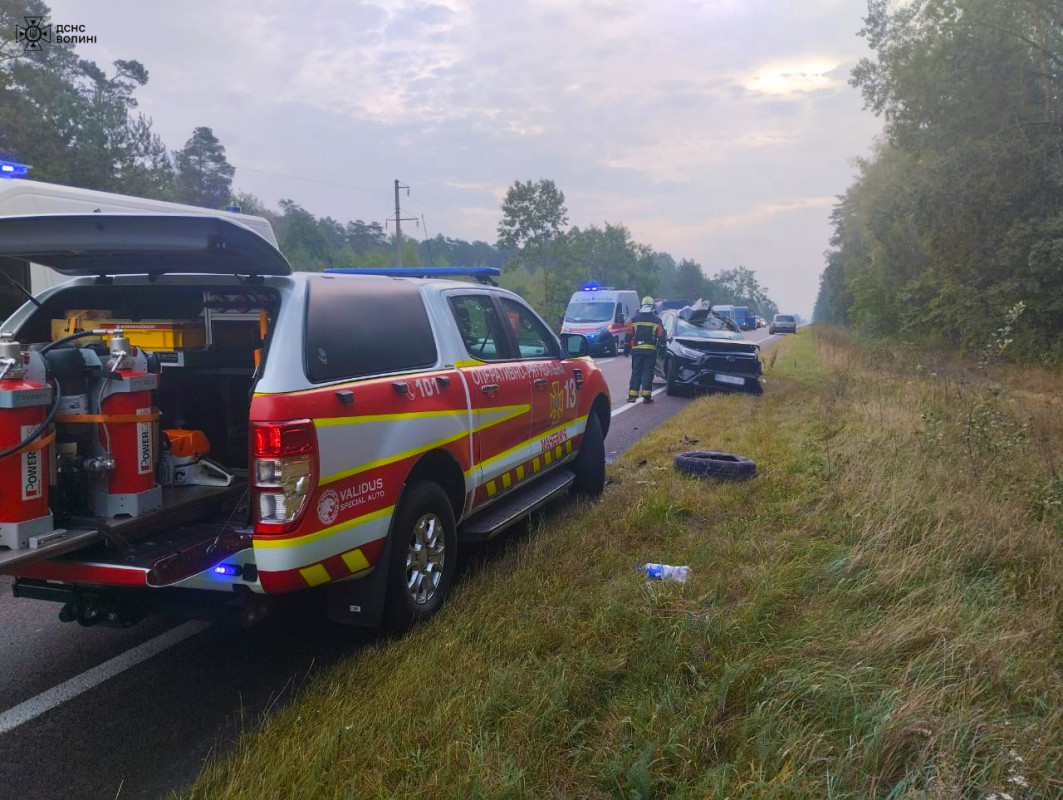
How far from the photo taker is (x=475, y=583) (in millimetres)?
4441

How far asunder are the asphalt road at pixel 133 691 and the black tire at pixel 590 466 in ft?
9.50

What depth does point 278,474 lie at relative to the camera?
10.2ft

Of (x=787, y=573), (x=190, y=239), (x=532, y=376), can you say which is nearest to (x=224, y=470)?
(x=190, y=239)

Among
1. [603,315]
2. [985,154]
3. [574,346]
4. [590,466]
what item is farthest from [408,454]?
[603,315]

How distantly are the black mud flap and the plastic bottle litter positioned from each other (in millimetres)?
1600

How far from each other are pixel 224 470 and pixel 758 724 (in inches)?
112

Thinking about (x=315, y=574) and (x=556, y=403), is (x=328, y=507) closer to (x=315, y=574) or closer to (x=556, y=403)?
(x=315, y=574)

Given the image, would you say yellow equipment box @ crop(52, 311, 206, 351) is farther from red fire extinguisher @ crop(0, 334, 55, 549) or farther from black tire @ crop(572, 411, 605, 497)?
black tire @ crop(572, 411, 605, 497)

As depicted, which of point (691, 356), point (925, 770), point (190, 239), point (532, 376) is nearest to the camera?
point (925, 770)

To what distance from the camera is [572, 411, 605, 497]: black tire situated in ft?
21.8

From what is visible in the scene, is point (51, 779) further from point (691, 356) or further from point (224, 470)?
point (691, 356)

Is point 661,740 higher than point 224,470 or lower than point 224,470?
lower

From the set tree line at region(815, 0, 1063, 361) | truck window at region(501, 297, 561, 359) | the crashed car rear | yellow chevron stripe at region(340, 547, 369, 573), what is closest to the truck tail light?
yellow chevron stripe at region(340, 547, 369, 573)

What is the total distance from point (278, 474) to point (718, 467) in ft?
15.3
